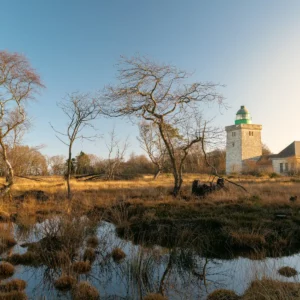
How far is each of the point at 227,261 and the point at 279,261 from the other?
1.05m

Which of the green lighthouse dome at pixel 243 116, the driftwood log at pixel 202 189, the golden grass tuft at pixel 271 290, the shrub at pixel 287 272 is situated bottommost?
the shrub at pixel 287 272

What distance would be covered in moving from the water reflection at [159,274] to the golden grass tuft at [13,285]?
129 millimetres

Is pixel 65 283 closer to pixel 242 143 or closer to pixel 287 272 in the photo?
pixel 287 272

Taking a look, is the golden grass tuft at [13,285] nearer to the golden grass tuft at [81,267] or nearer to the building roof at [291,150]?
the golden grass tuft at [81,267]

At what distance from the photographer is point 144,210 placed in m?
10.7

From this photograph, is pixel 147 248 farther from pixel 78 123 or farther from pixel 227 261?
pixel 78 123

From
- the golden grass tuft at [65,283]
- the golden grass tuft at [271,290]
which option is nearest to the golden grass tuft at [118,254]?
the golden grass tuft at [65,283]

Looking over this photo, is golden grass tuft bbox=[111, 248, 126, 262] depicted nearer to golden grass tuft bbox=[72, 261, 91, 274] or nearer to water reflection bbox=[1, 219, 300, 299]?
water reflection bbox=[1, 219, 300, 299]

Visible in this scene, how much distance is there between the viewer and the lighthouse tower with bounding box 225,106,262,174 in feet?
175

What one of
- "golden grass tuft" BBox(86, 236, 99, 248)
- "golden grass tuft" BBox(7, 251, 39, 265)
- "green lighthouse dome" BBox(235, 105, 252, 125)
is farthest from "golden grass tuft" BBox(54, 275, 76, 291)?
"green lighthouse dome" BBox(235, 105, 252, 125)

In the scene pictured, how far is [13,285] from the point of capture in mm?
4875

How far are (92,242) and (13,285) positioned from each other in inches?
103

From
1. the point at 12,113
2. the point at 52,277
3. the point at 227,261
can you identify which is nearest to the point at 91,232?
the point at 52,277

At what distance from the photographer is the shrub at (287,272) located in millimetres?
5348
